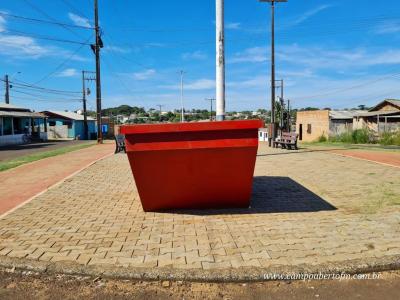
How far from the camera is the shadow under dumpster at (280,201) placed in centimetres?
619

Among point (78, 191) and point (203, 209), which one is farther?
point (78, 191)

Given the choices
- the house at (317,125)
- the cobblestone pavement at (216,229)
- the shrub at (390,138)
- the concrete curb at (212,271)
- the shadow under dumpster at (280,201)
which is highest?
the house at (317,125)

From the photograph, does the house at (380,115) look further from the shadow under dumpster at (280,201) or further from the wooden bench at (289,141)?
the shadow under dumpster at (280,201)

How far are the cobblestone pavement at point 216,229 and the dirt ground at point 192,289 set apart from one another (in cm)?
32

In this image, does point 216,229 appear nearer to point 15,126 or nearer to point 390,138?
point 390,138

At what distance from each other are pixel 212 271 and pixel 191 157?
2.20 meters

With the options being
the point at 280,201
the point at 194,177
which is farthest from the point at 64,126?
the point at 194,177

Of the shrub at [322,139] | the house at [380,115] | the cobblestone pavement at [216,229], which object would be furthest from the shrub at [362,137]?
Answer: the cobblestone pavement at [216,229]

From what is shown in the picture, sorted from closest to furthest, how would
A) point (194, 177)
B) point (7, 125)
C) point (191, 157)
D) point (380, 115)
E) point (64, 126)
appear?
point (191, 157) → point (194, 177) → point (380, 115) → point (7, 125) → point (64, 126)

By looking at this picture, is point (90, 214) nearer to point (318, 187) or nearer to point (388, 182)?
point (318, 187)

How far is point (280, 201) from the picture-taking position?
6871mm

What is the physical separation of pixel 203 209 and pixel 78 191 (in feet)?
10.5

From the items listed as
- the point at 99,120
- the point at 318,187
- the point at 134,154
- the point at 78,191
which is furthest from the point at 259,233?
the point at 99,120

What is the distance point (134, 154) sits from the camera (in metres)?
5.62
